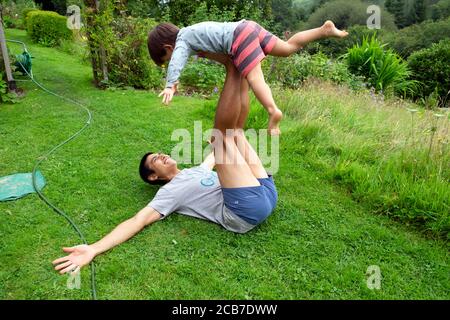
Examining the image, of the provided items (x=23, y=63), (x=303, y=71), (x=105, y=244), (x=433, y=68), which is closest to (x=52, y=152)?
(x=105, y=244)

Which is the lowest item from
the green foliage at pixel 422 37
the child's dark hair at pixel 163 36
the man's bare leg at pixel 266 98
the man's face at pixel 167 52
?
the green foliage at pixel 422 37

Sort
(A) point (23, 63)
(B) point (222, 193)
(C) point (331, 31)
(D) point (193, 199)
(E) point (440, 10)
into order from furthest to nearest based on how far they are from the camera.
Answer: (E) point (440, 10), (A) point (23, 63), (D) point (193, 199), (B) point (222, 193), (C) point (331, 31)

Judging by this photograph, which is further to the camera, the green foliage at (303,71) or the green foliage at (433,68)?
the green foliage at (433,68)

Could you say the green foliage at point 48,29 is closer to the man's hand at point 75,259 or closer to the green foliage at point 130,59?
the green foliage at point 130,59

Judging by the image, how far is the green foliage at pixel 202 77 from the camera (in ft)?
21.9

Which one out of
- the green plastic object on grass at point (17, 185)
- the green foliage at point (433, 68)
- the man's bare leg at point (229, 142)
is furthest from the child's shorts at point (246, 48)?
the green foliage at point (433, 68)

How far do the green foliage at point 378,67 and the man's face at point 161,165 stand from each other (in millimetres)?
6023

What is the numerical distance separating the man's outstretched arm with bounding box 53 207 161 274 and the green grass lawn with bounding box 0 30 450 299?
0.18 ft

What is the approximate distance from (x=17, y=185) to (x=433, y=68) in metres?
11.3

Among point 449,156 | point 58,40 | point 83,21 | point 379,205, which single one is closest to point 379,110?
point 449,156

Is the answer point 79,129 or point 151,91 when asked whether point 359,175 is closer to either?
Answer: point 79,129

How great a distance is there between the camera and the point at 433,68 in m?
10.9

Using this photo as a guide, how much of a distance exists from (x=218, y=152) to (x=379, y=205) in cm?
155

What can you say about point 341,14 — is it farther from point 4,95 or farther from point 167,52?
point 167,52
